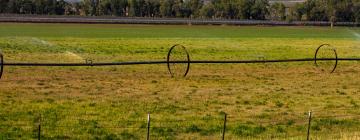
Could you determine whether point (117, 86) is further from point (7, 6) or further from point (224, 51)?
point (7, 6)

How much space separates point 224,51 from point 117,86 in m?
17.1

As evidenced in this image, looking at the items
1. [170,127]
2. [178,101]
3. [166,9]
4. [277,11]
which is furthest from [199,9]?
[170,127]

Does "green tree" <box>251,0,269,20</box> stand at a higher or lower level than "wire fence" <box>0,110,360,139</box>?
higher

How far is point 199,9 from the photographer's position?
4690 inches

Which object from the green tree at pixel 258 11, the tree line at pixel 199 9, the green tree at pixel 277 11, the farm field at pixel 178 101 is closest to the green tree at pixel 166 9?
the tree line at pixel 199 9

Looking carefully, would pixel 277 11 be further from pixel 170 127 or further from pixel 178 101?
pixel 170 127

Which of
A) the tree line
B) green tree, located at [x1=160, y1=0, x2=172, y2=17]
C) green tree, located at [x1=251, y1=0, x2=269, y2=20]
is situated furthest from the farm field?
green tree, located at [x1=160, y1=0, x2=172, y2=17]

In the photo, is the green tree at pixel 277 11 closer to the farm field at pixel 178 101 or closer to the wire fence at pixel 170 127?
the farm field at pixel 178 101

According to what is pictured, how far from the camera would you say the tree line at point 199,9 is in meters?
105

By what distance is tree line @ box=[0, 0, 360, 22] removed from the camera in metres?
105

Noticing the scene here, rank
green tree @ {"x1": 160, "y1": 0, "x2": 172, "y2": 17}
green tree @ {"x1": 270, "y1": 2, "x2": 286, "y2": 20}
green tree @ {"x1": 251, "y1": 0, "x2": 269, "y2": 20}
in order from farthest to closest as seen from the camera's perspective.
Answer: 1. green tree @ {"x1": 160, "y1": 0, "x2": 172, "y2": 17}
2. green tree @ {"x1": 270, "y1": 2, "x2": 286, "y2": 20}
3. green tree @ {"x1": 251, "y1": 0, "x2": 269, "y2": 20}

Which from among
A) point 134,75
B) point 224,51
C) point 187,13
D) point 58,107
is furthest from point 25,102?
point 187,13

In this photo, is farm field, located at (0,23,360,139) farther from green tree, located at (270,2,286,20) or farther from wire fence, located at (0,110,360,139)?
green tree, located at (270,2,286,20)

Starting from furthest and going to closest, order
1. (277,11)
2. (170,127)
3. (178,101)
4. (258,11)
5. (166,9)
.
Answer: (166,9), (277,11), (258,11), (178,101), (170,127)
